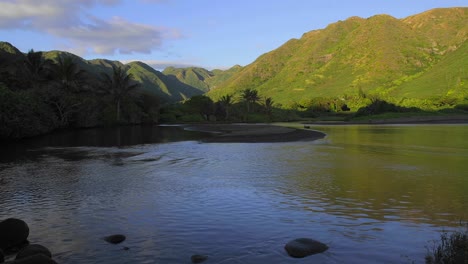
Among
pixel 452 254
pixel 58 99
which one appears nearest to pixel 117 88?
pixel 58 99

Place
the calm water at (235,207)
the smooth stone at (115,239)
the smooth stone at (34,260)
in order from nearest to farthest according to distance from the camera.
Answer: the smooth stone at (34,260) < the calm water at (235,207) < the smooth stone at (115,239)

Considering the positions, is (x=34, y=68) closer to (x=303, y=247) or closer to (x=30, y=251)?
(x=30, y=251)

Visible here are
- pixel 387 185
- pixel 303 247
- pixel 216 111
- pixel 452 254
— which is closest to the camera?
pixel 452 254

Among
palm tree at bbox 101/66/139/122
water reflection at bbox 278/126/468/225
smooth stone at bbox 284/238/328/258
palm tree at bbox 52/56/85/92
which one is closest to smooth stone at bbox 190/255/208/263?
smooth stone at bbox 284/238/328/258

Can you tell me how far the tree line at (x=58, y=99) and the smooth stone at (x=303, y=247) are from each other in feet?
154

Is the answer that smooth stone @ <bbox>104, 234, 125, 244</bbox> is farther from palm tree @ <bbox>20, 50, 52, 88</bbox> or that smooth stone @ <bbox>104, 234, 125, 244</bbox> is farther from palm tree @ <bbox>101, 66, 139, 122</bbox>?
palm tree @ <bbox>101, 66, 139, 122</bbox>

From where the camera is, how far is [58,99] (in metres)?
73.8

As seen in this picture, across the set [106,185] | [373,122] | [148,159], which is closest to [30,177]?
[106,185]

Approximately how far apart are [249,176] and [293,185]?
3.91 m

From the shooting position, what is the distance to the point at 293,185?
1945 cm

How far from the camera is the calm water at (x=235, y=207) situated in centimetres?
988

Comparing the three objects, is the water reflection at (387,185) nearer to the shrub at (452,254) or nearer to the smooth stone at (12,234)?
the shrub at (452,254)

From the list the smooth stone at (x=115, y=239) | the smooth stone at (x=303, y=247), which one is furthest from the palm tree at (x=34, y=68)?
the smooth stone at (x=303, y=247)

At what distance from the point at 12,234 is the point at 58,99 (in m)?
71.1
